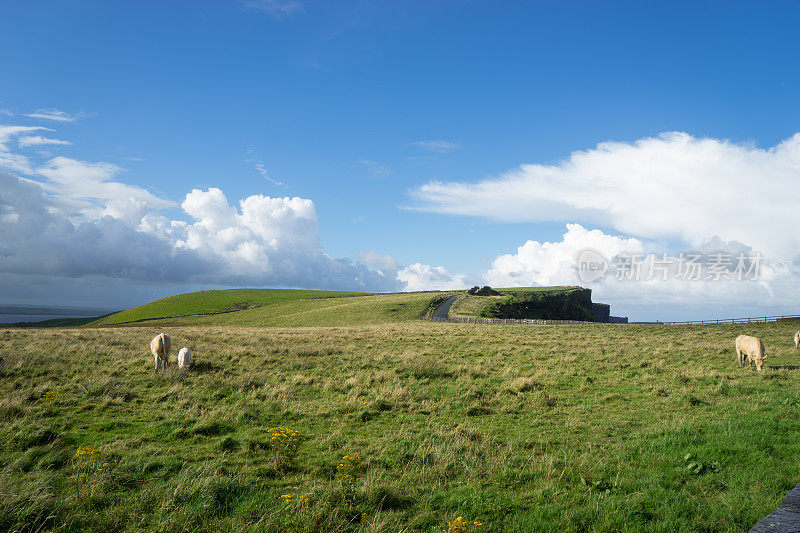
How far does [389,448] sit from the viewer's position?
841cm

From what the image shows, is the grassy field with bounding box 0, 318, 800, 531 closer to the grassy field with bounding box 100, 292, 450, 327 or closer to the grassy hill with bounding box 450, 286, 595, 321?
the grassy field with bounding box 100, 292, 450, 327

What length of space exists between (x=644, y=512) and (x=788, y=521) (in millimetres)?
1692

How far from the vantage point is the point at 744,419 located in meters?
Result: 10.0

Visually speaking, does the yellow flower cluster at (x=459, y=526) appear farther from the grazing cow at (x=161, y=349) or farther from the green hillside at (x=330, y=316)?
the green hillside at (x=330, y=316)

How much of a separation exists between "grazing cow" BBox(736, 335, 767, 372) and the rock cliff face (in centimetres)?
5109

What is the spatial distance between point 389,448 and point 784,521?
20.3ft

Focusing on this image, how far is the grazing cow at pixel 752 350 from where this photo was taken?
17.9 metres

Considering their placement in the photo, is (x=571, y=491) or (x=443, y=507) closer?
(x=443, y=507)

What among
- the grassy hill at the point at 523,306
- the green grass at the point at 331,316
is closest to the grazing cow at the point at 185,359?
the green grass at the point at 331,316

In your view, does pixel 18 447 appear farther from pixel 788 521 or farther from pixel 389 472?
pixel 788 521

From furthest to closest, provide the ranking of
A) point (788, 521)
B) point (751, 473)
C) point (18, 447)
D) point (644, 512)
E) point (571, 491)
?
point (18, 447) → point (751, 473) → point (571, 491) → point (644, 512) → point (788, 521)

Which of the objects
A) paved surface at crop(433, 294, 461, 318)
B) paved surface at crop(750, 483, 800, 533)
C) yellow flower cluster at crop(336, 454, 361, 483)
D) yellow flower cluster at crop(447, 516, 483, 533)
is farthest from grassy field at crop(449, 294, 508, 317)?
yellow flower cluster at crop(447, 516, 483, 533)

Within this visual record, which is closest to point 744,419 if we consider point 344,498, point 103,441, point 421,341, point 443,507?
point 443,507

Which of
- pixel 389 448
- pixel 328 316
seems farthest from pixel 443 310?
pixel 389 448
